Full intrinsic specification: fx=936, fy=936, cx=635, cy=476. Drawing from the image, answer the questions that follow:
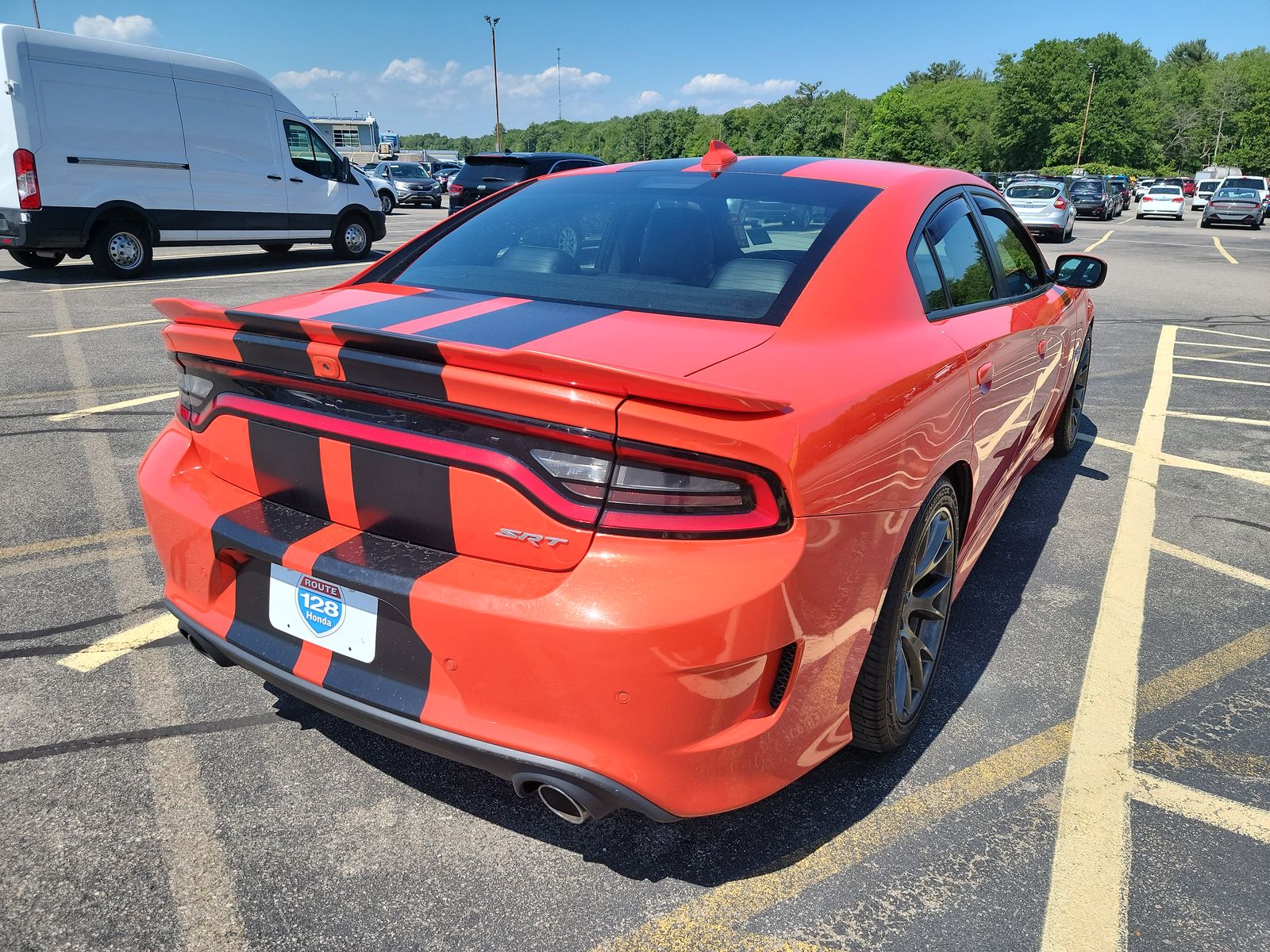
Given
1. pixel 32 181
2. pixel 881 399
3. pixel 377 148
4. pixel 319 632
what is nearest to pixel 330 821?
pixel 319 632

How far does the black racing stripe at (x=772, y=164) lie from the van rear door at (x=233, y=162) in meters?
10.8

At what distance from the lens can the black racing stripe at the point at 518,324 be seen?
1.98 meters

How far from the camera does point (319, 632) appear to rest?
1987mm

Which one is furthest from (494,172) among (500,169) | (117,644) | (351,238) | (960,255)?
(117,644)

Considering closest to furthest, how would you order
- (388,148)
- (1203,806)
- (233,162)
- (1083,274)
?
(1203,806), (1083,274), (233,162), (388,148)

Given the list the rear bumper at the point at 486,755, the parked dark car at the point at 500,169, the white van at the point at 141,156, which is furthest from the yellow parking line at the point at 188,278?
the rear bumper at the point at 486,755

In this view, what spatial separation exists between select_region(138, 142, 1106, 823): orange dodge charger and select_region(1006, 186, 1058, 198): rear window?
937 inches

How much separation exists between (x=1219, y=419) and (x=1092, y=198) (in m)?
34.5

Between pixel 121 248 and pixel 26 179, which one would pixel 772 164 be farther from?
pixel 121 248

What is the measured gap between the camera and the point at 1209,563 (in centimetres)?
394

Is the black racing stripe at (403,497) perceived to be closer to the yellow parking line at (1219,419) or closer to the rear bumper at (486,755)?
the rear bumper at (486,755)

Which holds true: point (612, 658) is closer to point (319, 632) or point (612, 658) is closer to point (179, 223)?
point (319, 632)

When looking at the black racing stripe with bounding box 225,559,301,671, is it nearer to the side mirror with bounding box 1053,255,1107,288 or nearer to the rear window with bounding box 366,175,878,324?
the rear window with bounding box 366,175,878,324

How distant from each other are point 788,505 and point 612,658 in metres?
0.43
